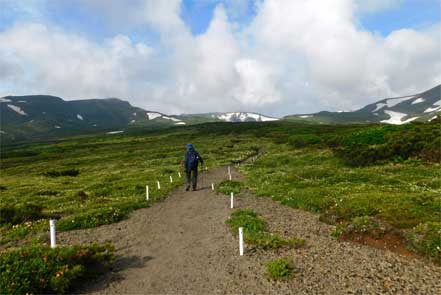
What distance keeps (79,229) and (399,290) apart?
15.5 m

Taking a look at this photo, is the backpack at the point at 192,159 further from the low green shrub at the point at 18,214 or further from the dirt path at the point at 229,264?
the low green shrub at the point at 18,214

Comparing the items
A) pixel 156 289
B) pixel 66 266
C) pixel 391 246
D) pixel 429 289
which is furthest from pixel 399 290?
pixel 66 266

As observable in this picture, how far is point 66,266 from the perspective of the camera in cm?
1138

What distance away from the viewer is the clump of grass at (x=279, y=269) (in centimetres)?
1186

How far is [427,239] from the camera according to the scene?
14078mm

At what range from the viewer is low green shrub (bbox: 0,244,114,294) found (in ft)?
34.3

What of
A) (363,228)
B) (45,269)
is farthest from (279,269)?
(45,269)

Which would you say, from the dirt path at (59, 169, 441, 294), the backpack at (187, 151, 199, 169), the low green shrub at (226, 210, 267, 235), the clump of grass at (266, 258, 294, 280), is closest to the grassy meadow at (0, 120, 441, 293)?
the dirt path at (59, 169, 441, 294)

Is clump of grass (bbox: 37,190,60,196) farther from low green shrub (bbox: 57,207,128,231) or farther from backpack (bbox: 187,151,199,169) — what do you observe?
low green shrub (bbox: 57,207,128,231)

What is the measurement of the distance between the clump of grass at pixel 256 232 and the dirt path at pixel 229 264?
506 mm

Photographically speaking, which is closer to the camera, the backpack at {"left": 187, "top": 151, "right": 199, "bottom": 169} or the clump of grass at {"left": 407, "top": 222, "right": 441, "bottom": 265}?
the clump of grass at {"left": 407, "top": 222, "right": 441, "bottom": 265}

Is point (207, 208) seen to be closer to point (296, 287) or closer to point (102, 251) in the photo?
point (102, 251)

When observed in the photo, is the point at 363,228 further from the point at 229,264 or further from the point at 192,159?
the point at 192,159

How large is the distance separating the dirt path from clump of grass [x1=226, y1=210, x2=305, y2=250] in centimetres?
51
